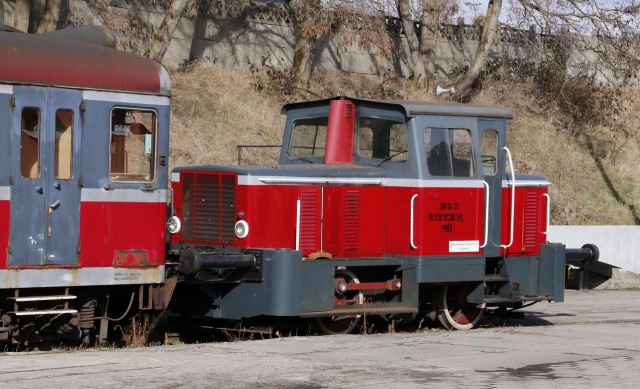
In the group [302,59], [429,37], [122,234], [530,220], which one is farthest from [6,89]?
[429,37]

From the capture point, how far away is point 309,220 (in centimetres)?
1334

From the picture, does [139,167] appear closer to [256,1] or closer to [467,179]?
[467,179]

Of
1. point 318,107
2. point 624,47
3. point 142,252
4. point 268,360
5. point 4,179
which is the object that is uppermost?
point 624,47

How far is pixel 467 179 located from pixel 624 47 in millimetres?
16046

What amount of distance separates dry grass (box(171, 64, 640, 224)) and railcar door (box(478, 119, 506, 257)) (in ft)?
29.8

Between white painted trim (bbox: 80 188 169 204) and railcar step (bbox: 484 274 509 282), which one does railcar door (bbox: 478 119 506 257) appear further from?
white painted trim (bbox: 80 188 169 204)

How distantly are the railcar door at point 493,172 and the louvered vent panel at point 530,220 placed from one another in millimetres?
575

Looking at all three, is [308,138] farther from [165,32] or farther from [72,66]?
[165,32]

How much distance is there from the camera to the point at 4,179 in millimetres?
10992

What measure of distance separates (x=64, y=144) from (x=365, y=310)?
4.29 m

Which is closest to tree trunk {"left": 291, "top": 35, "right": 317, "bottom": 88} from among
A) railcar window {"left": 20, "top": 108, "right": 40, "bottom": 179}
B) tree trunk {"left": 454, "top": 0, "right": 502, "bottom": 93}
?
tree trunk {"left": 454, "top": 0, "right": 502, "bottom": 93}

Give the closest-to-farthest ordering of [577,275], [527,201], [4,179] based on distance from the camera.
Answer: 1. [4,179]
2. [527,201]
3. [577,275]

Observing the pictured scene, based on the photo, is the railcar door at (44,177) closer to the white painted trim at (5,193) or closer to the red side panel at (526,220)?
the white painted trim at (5,193)

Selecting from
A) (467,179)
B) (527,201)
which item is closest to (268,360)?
(467,179)
